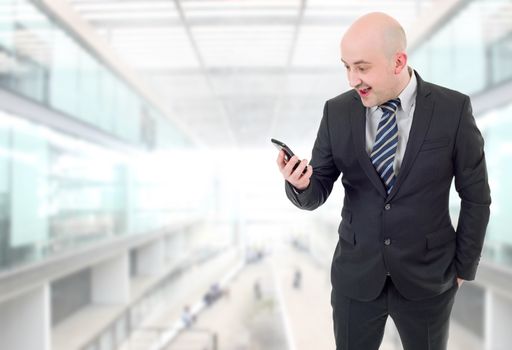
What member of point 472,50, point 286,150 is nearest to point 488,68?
point 472,50

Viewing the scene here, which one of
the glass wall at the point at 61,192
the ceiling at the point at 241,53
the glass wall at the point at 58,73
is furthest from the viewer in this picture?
the ceiling at the point at 241,53

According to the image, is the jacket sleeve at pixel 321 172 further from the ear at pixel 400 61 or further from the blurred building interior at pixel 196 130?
the blurred building interior at pixel 196 130

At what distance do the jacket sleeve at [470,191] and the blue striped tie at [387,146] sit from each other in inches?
5.5

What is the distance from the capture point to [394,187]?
3.66 feet

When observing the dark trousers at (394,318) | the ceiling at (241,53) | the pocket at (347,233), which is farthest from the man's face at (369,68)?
the ceiling at (241,53)

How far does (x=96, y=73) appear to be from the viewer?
555 cm

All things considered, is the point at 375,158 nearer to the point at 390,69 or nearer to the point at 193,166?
the point at 390,69

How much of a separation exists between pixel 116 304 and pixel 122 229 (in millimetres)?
1765

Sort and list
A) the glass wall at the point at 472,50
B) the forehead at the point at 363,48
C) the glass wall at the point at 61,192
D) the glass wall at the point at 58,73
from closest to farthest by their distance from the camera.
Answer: the forehead at the point at 363,48
the glass wall at the point at 472,50
the glass wall at the point at 58,73
the glass wall at the point at 61,192

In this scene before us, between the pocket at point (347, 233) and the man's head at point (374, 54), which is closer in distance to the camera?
the man's head at point (374, 54)

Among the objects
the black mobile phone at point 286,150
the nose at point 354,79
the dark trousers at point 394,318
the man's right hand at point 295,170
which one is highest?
the nose at point 354,79

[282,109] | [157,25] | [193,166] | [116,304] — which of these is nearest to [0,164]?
[157,25]

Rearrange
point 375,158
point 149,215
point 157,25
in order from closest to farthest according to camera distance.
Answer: point 375,158 < point 157,25 < point 149,215

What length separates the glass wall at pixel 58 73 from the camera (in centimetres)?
373
